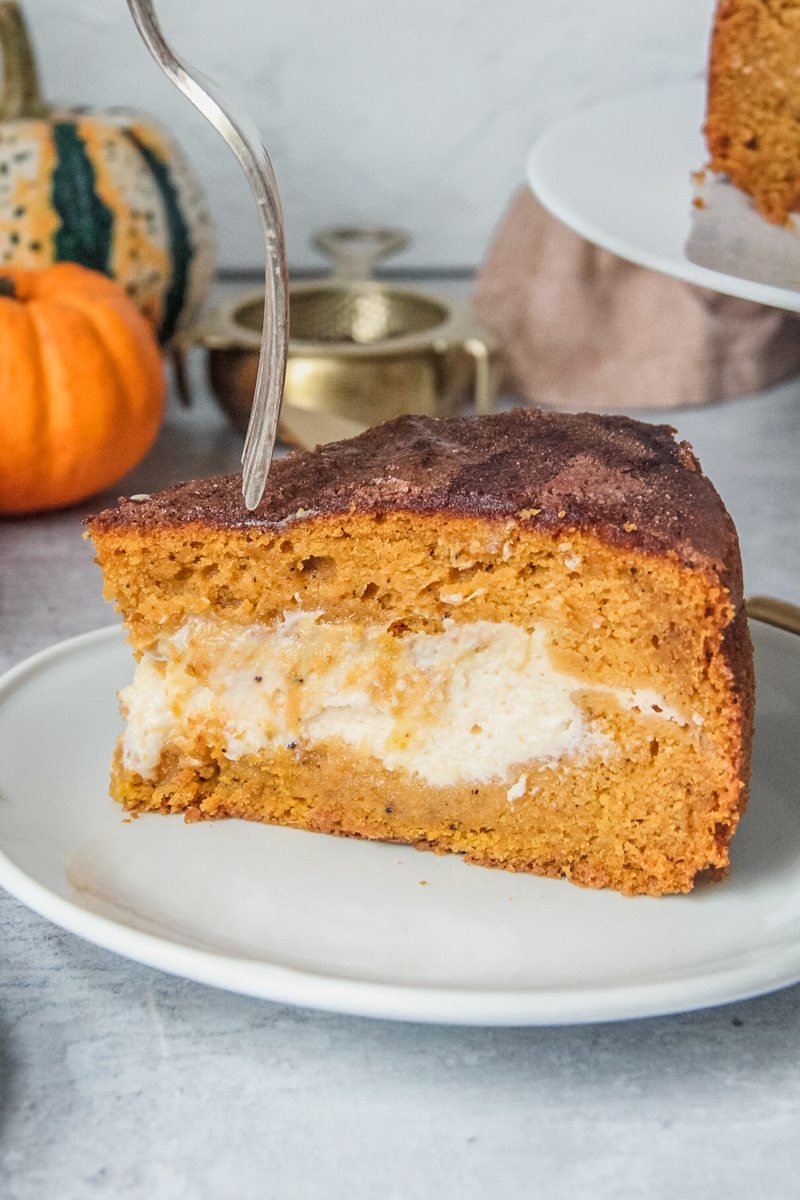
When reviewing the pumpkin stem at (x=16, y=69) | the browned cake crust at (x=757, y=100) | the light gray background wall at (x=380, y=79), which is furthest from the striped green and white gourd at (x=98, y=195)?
the browned cake crust at (x=757, y=100)

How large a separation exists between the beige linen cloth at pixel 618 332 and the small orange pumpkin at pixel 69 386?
822 millimetres

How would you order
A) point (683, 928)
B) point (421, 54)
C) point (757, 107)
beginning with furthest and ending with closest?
1. point (421, 54)
2. point (757, 107)
3. point (683, 928)

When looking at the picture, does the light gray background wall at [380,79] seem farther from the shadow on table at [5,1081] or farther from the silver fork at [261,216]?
the shadow on table at [5,1081]

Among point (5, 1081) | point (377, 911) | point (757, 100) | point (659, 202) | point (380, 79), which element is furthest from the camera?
point (380, 79)

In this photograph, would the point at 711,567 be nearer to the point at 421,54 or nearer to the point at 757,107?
the point at 757,107

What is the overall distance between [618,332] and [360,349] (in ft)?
2.00

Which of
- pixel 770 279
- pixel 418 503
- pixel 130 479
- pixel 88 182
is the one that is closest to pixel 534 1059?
pixel 418 503

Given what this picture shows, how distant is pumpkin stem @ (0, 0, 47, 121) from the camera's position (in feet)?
8.24

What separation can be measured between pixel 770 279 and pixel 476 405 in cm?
119

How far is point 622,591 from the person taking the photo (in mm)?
1254

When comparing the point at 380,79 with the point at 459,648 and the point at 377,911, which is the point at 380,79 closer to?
the point at 459,648

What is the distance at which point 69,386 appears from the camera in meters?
2.13

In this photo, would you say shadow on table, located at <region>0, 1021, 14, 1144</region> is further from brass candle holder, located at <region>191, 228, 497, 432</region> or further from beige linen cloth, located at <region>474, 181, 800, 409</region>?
beige linen cloth, located at <region>474, 181, 800, 409</region>

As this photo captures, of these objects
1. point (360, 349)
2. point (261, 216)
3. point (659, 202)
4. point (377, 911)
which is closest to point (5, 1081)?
point (377, 911)
